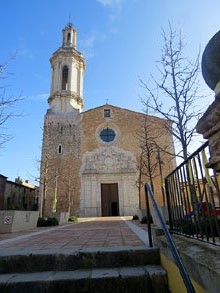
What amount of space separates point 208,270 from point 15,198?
103 ft

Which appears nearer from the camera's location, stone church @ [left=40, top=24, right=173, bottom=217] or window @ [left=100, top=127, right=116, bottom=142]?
stone church @ [left=40, top=24, right=173, bottom=217]

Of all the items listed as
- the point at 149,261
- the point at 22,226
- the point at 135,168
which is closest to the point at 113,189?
the point at 135,168

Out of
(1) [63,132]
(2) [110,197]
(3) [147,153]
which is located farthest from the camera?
(1) [63,132]

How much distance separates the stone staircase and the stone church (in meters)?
17.5

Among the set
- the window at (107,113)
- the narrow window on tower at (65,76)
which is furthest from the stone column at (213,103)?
the narrow window on tower at (65,76)

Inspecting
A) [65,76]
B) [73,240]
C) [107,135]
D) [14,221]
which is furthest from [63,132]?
[73,240]

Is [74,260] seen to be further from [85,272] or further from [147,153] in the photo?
[147,153]

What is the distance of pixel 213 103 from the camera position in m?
1.62

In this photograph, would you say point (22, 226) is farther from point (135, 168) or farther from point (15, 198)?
point (15, 198)

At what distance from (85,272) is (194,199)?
154cm

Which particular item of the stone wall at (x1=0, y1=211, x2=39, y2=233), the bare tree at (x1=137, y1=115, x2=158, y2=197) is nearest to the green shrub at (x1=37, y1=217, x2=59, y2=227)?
the stone wall at (x1=0, y1=211, x2=39, y2=233)

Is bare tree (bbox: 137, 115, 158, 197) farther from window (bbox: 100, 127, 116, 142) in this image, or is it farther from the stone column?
the stone column

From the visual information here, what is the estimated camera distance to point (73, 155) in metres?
A: 23.3

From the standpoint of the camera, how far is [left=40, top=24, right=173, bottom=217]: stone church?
71.2 feet
